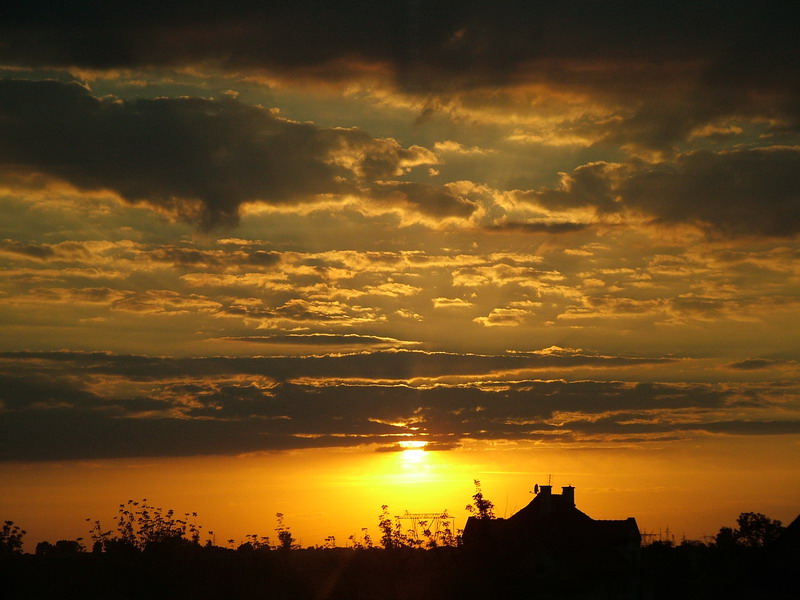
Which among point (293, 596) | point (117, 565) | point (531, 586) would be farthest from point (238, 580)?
point (531, 586)

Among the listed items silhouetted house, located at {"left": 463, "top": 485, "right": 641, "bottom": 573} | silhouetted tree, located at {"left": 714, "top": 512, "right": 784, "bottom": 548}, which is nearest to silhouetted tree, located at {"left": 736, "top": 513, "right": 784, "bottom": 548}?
silhouetted tree, located at {"left": 714, "top": 512, "right": 784, "bottom": 548}

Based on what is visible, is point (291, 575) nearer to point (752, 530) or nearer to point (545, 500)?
point (545, 500)

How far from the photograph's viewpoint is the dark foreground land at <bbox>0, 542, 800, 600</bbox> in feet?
104

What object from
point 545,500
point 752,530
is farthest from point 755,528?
point 545,500

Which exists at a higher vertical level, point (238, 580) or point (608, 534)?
point (608, 534)

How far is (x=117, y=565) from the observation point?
111ft

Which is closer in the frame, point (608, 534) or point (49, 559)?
point (49, 559)

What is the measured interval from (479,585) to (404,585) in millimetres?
3322

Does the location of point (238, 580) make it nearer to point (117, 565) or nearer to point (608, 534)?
point (117, 565)

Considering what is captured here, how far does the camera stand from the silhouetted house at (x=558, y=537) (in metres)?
43.7

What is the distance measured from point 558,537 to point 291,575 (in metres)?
20.4

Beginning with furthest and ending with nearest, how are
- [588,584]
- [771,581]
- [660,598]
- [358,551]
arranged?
[660,598]
[588,584]
[358,551]
[771,581]

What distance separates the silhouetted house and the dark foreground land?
1.56 m

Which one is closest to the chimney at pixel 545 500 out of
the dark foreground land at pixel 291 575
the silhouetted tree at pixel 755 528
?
the dark foreground land at pixel 291 575
